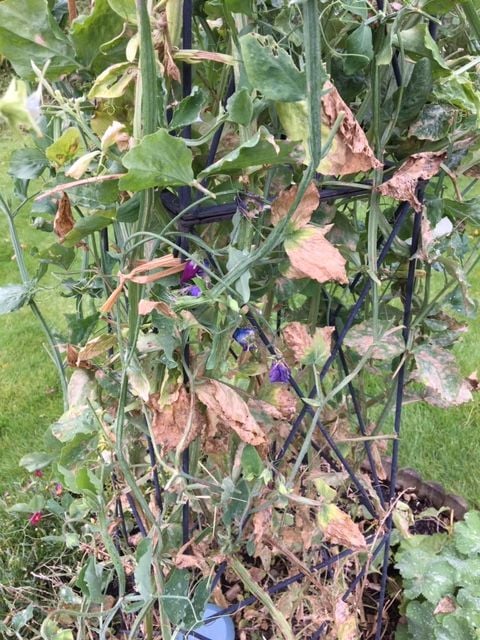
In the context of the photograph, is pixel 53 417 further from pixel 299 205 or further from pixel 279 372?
pixel 299 205

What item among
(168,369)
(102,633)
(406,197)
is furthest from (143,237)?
(102,633)

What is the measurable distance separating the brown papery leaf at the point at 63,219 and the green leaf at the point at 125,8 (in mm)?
173

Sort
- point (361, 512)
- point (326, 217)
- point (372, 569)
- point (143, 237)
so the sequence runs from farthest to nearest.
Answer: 1. point (361, 512)
2. point (372, 569)
3. point (326, 217)
4. point (143, 237)

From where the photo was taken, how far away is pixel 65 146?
580mm

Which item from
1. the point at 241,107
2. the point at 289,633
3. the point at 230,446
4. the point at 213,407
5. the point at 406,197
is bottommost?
the point at 289,633

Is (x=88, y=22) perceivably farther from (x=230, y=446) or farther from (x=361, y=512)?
(x=361, y=512)

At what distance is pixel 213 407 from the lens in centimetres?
64

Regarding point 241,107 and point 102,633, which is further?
point 102,633

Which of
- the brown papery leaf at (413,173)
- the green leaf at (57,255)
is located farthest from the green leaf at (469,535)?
the green leaf at (57,255)

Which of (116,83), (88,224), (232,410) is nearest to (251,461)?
(232,410)

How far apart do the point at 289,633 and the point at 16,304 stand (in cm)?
55

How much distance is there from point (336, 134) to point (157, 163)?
0.61ft

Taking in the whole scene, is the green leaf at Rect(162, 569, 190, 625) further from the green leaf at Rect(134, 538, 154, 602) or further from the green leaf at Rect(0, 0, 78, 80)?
the green leaf at Rect(0, 0, 78, 80)

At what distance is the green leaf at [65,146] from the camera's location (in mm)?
572
